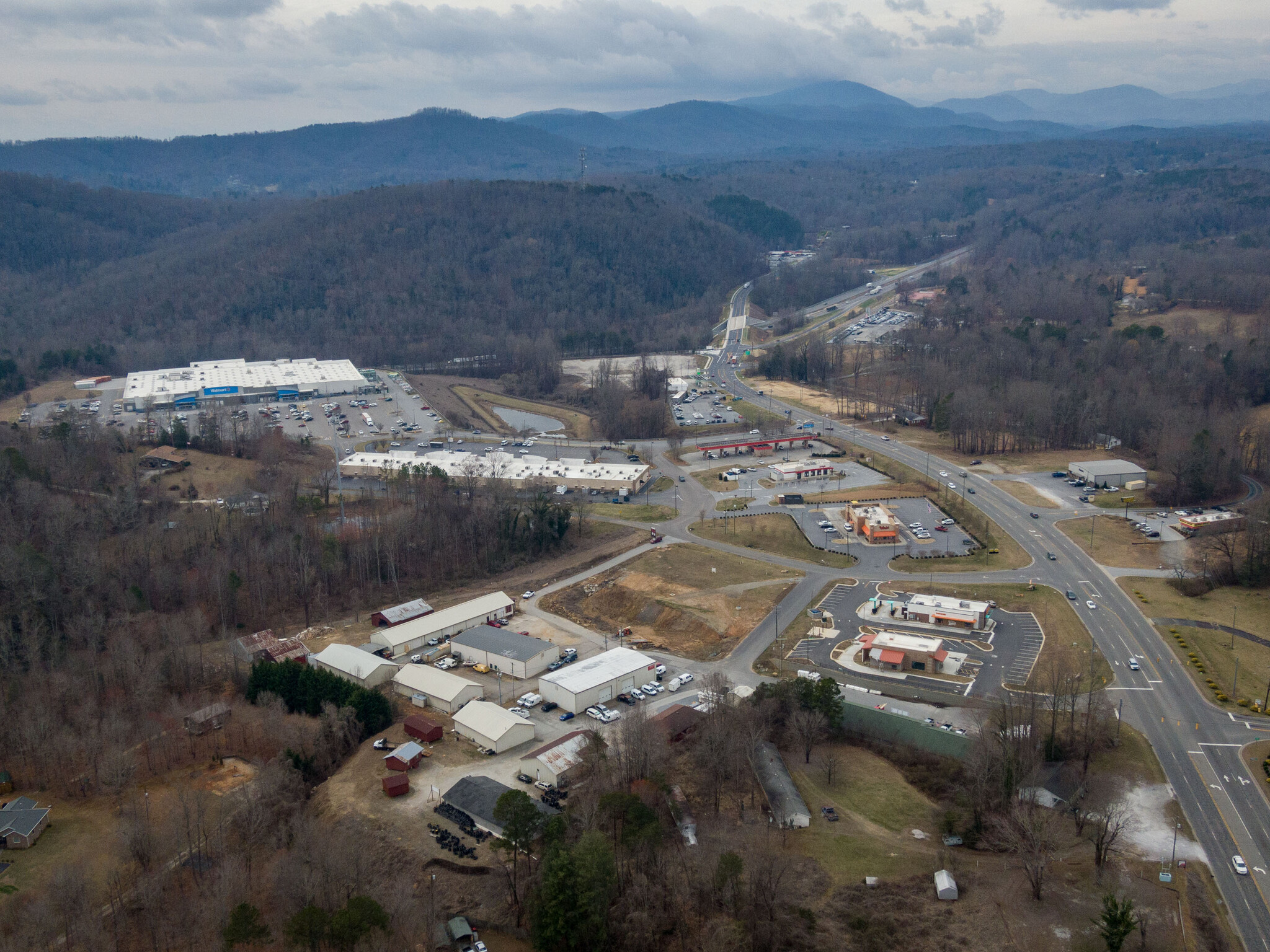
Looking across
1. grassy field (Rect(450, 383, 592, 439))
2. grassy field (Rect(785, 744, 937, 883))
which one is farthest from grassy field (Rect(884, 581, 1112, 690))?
grassy field (Rect(450, 383, 592, 439))

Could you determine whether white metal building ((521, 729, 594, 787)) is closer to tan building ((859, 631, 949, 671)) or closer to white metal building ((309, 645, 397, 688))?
white metal building ((309, 645, 397, 688))

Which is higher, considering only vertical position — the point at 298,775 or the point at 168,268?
the point at 168,268

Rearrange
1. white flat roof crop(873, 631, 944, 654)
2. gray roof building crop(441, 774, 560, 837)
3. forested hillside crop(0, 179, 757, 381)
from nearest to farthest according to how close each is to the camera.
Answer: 1. gray roof building crop(441, 774, 560, 837)
2. white flat roof crop(873, 631, 944, 654)
3. forested hillside crop(0, 179, 757, 381)

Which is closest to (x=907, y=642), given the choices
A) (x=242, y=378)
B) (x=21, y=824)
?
(x=21, y=824)

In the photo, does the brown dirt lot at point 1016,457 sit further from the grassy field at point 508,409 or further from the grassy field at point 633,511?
A: the grassy field at point 508,409

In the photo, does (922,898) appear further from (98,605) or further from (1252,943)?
(98,605)

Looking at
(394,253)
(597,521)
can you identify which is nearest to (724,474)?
(597,521)
